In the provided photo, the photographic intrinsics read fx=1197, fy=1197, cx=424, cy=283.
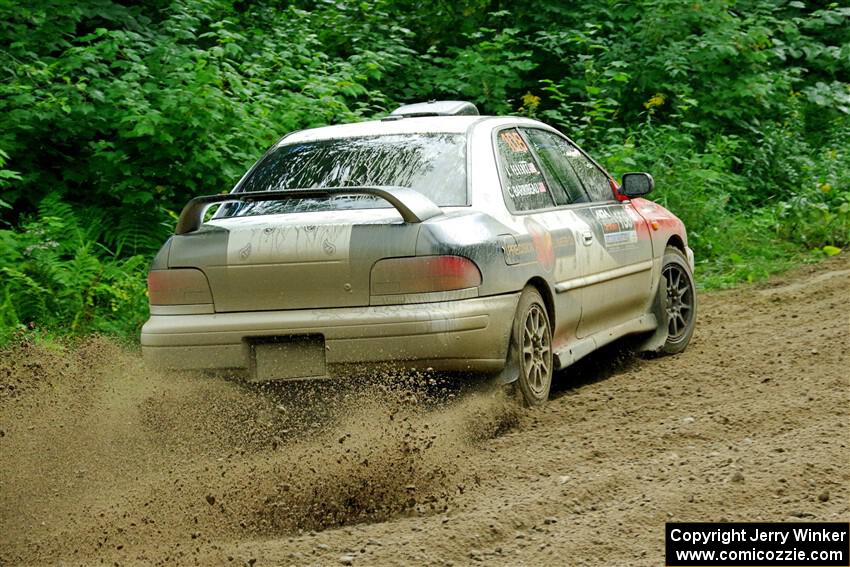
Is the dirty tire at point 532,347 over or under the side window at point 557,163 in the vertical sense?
under

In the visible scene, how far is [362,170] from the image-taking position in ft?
20.1

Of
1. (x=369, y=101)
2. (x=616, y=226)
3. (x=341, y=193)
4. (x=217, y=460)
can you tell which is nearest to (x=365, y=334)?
(x=341, y=193)

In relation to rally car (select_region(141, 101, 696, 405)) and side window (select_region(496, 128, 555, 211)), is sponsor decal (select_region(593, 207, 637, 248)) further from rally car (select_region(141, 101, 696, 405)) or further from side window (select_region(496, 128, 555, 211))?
side window (select_region(496, 128, 555, 211))

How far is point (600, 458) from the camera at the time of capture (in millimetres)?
5074

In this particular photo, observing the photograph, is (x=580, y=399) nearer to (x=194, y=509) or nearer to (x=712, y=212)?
(x=194, y=509)

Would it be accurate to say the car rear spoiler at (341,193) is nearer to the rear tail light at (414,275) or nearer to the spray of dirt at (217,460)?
the rear tail light at (414,275)

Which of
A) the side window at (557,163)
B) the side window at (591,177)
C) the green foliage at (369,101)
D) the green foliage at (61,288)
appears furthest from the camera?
the green foliage at (369,101)

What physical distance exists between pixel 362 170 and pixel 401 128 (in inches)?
19.0

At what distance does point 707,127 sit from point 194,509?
1063cm

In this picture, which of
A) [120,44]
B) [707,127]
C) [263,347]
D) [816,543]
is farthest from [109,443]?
[707,127]

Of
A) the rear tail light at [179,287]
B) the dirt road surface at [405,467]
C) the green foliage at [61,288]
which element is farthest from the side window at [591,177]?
the green foliage at [61,288]

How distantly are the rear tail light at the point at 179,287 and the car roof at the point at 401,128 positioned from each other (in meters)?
1.33

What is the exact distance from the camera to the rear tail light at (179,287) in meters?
5.60

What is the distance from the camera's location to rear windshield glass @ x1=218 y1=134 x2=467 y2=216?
5922 mm
